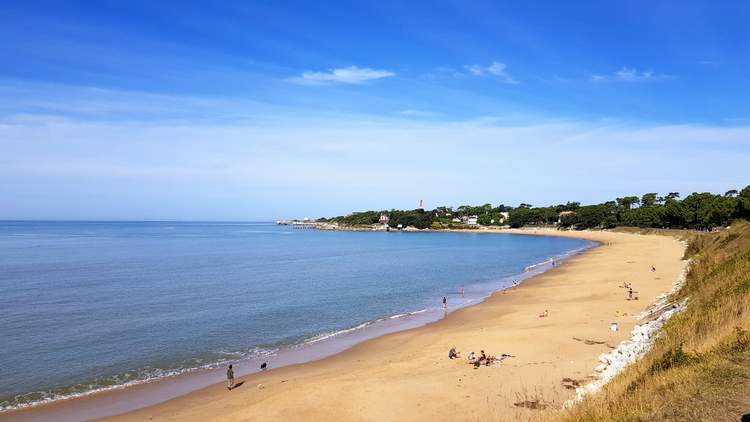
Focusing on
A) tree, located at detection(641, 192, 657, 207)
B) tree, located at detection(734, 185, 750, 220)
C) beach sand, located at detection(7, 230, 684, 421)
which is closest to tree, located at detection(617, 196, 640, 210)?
tree, located at detection(641, 192, 657, 207)

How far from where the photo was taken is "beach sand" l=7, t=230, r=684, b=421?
15.9m

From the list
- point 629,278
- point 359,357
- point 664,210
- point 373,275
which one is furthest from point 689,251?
point 664,210

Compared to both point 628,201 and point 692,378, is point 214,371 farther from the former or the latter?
point 628,201

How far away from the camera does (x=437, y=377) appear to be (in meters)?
18.9

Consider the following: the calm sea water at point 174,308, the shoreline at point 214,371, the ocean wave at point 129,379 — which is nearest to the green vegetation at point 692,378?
the shoreline at point 214,371

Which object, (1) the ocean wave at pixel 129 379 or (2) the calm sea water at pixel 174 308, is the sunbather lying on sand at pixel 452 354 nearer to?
(1) the ocean wave at pixel 129 379

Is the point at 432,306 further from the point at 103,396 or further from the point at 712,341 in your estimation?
the point at 712,341

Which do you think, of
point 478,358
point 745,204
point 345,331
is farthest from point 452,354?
point 745,204

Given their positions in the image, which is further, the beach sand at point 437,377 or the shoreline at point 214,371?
the shoreline at point 214,371

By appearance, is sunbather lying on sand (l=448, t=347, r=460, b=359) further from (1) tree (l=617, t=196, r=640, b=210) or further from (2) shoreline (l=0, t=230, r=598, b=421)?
(1) tree (l=617, t=196, r=640, b=210)

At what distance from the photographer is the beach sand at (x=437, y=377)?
627 inches

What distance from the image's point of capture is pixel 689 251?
59.0 meters

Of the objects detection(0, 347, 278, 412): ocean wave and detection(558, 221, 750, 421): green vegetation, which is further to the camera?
detection(0, 347, 278, 412): ocean wave

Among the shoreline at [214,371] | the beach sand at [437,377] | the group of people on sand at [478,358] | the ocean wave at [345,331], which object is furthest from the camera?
the ocean wave at [345,331]
